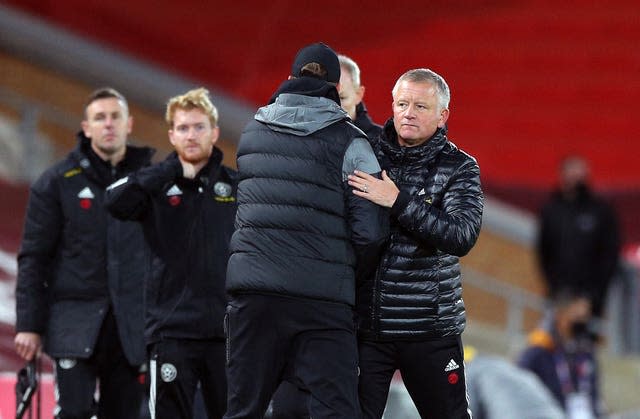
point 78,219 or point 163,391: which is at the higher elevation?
point 78,219

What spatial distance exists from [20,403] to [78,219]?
0.90m

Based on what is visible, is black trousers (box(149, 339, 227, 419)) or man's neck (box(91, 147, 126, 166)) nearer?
black trousers (box(149, 339, 227, 419))

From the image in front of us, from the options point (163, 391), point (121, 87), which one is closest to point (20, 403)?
point (163, 391)

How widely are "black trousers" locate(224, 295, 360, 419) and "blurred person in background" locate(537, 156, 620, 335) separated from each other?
7.53m

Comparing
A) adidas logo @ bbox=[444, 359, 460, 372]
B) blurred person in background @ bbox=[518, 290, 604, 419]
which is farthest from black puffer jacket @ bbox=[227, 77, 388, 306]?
blurred person in background @ bbox=[518, 290, 604, 419]

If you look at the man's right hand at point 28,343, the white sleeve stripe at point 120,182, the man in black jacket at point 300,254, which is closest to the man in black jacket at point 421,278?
the man in black jacket at point 300,254

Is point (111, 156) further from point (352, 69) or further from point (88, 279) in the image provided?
point (352, 69)

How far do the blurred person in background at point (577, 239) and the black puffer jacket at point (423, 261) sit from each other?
7191 millimetres

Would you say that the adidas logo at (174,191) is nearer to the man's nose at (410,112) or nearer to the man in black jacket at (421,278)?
the man in black jacket at (421,278)

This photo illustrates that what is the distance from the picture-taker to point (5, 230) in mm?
11164

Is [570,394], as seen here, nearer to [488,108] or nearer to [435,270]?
[435,270]

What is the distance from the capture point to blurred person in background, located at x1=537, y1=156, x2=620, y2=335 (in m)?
12.7

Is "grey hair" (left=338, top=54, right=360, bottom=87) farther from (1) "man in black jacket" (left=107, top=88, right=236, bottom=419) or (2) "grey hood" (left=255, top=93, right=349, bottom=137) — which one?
(2) "grey hood" (left=255, top=93, right=349, bottom=137)

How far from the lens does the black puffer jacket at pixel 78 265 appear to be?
6715 millimetres
